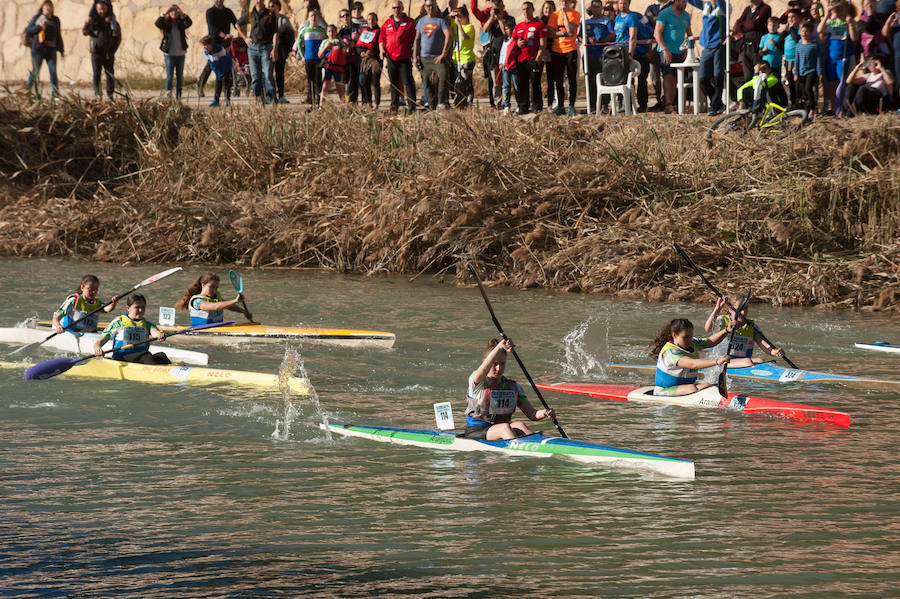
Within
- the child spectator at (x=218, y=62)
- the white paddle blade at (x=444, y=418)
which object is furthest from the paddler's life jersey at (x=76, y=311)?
the child spectator at (x=218, y=62)

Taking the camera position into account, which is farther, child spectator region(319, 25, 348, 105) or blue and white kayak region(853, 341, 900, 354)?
child spectator region(319, 25, 348, 105)

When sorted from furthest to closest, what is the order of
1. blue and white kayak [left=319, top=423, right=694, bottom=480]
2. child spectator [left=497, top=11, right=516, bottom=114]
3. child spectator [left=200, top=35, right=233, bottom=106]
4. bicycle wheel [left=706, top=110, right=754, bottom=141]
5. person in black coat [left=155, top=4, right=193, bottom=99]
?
1. child spectator [left=200, top=35, right=233, bottom=106]
2. person in black coat [left=155, top=4, right=193, bottom=99]
3. child spectator [left=497, top=11, right=516, bottom=114]
4. bicycle wheel [left=706, top=110, right=754, bottom=141]
5. blue and white kayak [left=319, top=423, right=694, bottom=480]

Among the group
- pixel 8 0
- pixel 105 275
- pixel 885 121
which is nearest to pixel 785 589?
pixel 885 121

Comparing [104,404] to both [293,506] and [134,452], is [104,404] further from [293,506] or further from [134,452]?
[293,506]

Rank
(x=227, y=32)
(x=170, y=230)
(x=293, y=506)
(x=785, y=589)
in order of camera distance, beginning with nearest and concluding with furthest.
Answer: (x=785, y=589)
(x=293, y=506)
(x=170, y=230)
(x=227, y=32)

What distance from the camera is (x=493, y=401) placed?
984 cm

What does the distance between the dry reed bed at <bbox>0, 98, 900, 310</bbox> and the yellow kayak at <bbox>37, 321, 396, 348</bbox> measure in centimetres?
456

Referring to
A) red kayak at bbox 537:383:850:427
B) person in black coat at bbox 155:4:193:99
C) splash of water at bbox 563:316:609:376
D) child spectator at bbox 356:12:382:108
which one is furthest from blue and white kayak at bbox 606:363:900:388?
person in black coat at bbox 155:4:193:99

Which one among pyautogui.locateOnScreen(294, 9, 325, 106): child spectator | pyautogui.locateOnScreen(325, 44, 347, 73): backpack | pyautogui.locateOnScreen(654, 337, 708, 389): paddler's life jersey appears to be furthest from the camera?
pyautogui.locateOnScreen(294, 9, 325, 106): child spectator

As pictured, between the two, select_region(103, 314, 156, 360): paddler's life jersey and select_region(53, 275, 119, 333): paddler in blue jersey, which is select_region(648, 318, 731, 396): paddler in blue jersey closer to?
select_region(103, 314, 156, 360): paddler's life jersey

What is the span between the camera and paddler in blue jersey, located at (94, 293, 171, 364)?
13242 millimetres

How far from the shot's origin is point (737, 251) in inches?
705

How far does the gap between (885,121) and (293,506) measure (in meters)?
12.9

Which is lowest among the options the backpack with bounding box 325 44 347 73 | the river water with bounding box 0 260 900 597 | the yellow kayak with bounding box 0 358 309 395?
the river water with bounding box 0 260 900 597
